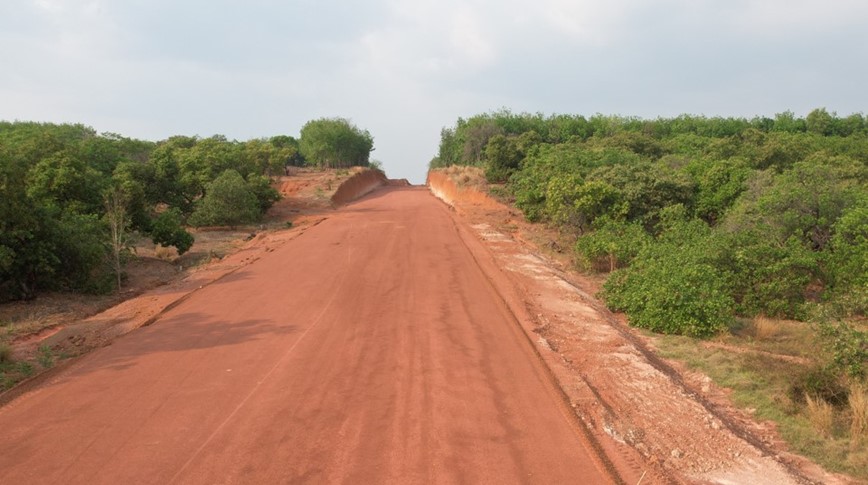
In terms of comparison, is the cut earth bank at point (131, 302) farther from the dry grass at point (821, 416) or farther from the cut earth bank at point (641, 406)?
the dry grass at point (821, 416)

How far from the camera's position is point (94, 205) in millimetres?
18938

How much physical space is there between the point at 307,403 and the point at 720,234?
457 inches

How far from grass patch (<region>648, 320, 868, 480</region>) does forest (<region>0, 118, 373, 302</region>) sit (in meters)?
13.7

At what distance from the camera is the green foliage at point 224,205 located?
28.0 metres

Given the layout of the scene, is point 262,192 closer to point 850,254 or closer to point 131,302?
point 131,302

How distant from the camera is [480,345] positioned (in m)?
9.96

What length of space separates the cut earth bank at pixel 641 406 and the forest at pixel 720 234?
1434 mm

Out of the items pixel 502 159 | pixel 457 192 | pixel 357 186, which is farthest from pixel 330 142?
pixel 502 159

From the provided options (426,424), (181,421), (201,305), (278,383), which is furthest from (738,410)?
(201,305)

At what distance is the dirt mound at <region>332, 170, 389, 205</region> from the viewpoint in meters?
44.4

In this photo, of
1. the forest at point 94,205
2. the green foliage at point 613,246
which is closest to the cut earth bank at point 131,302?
the forest at point 94,205

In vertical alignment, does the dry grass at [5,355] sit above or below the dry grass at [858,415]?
above

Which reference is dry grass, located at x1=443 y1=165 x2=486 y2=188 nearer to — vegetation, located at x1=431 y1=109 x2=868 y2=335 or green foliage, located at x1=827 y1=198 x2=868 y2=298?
vegetation, located at x1=431 y1=109 x2=868 y2=335

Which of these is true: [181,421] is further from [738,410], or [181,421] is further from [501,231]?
[501,231]
